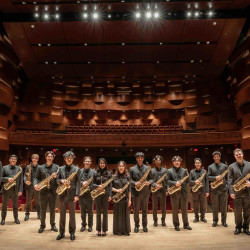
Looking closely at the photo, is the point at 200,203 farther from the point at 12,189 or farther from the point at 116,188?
the point at 12,189

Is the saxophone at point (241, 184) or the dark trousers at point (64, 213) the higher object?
the saxophone at point (241, 184)

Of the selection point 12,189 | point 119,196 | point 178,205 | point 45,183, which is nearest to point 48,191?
point 45,183

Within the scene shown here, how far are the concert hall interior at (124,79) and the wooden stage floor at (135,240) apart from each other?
10.7 ft

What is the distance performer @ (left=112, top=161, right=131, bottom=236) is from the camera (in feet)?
15.2

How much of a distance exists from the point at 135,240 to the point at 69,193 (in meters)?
1.47

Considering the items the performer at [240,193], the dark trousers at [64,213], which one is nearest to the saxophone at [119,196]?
the dark trousers at [64,213]

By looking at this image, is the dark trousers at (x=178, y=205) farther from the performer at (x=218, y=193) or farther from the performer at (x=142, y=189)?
the performer at (x=218, y=193)

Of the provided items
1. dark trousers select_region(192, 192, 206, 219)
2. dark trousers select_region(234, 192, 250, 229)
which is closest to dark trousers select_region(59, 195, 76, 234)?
dark trousers select_region(234, 192, 250, 229)

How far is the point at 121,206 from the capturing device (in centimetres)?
468

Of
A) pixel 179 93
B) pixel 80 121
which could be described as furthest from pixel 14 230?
pixel 179 93

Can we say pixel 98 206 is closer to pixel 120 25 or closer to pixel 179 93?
pixel 120 25

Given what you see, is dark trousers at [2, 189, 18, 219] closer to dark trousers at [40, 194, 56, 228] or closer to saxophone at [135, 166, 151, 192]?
dark trousers at [40, 194, 56, 228]

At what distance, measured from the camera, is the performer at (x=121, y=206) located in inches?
183

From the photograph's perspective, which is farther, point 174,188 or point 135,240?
point 174,188
